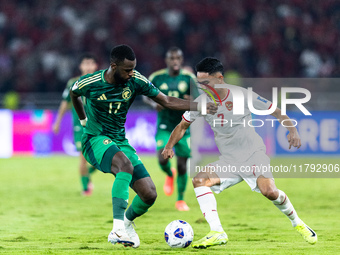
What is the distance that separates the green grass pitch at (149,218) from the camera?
5.90 meters

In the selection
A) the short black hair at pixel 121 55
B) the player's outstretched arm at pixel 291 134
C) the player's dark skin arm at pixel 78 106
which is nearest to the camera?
the short black hair at pixel 121 55

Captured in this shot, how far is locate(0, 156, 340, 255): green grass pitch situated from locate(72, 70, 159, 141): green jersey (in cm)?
114

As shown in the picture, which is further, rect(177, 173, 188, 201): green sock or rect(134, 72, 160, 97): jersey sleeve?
rect(177, 173, 188, 201): green sock

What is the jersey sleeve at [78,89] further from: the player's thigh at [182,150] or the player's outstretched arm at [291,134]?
the player's thigh at [182,150]

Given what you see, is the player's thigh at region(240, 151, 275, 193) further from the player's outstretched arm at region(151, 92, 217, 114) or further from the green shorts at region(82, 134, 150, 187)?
the green shorts at region(82, 134, 150, 187)

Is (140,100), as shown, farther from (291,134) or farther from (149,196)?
(291,134)

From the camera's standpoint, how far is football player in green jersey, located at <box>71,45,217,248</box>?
5777 millimetres

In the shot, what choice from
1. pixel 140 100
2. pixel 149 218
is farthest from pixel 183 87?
pixel 140 100

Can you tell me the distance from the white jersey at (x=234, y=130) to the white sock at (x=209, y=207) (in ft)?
1.36

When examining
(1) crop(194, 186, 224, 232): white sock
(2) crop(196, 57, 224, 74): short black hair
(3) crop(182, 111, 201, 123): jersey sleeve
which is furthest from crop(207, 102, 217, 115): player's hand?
(1) crop(194, 186, 224, 232): white sock

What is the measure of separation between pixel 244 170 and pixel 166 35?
52.8 ft

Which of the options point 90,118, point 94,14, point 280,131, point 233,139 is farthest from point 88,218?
point 94,14

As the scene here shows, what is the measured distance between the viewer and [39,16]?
2248 cm

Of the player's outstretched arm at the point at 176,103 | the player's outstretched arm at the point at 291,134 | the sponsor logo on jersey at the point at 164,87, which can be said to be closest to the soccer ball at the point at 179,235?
the player's outstretched arm at the point at 176,103
